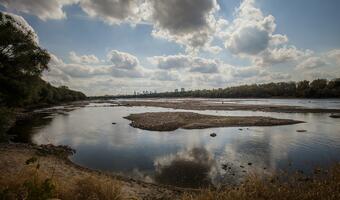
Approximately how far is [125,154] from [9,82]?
18.5 meters

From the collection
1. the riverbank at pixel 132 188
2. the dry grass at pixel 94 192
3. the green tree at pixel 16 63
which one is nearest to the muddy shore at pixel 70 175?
the riverbank at pixel 132 188

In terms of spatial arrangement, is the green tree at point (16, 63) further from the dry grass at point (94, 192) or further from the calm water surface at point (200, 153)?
the dry grass at point (94, 192)

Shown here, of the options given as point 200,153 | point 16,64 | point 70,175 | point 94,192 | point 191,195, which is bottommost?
point 200,153

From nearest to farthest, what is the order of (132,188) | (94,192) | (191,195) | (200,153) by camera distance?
(191,195) < (94,192) < (132,188) < (200,153)

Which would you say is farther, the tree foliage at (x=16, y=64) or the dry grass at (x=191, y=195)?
the tree foliage at (x=16, y=64)

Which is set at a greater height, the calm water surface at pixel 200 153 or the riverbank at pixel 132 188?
the riverbank at pixel 132 188

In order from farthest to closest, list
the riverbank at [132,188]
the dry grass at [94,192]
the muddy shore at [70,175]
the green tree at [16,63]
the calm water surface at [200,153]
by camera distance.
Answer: the green tree at [16,63] → the calm water surface at [200,153] → the muddy shore at [70,175] → the dry grass at [94,192] → the riverbank at [132,188]

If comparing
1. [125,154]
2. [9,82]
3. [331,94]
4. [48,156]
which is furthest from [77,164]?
[331,94]

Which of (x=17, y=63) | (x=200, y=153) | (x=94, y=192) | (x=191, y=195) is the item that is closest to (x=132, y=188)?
(x=94, y=192)

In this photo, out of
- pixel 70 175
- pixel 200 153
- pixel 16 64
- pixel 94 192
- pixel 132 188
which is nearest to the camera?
pixel 94 192

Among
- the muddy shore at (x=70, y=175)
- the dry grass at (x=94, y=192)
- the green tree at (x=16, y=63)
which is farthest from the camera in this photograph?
the green tree at (x=16, y=63)

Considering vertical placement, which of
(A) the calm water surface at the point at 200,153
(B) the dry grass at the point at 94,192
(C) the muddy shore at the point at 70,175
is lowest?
(A) the calm water surface at the point at 200,153

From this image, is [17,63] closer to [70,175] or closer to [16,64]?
[16,64]

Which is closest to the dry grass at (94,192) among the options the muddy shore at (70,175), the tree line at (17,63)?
the muddy shore at (70,175)
